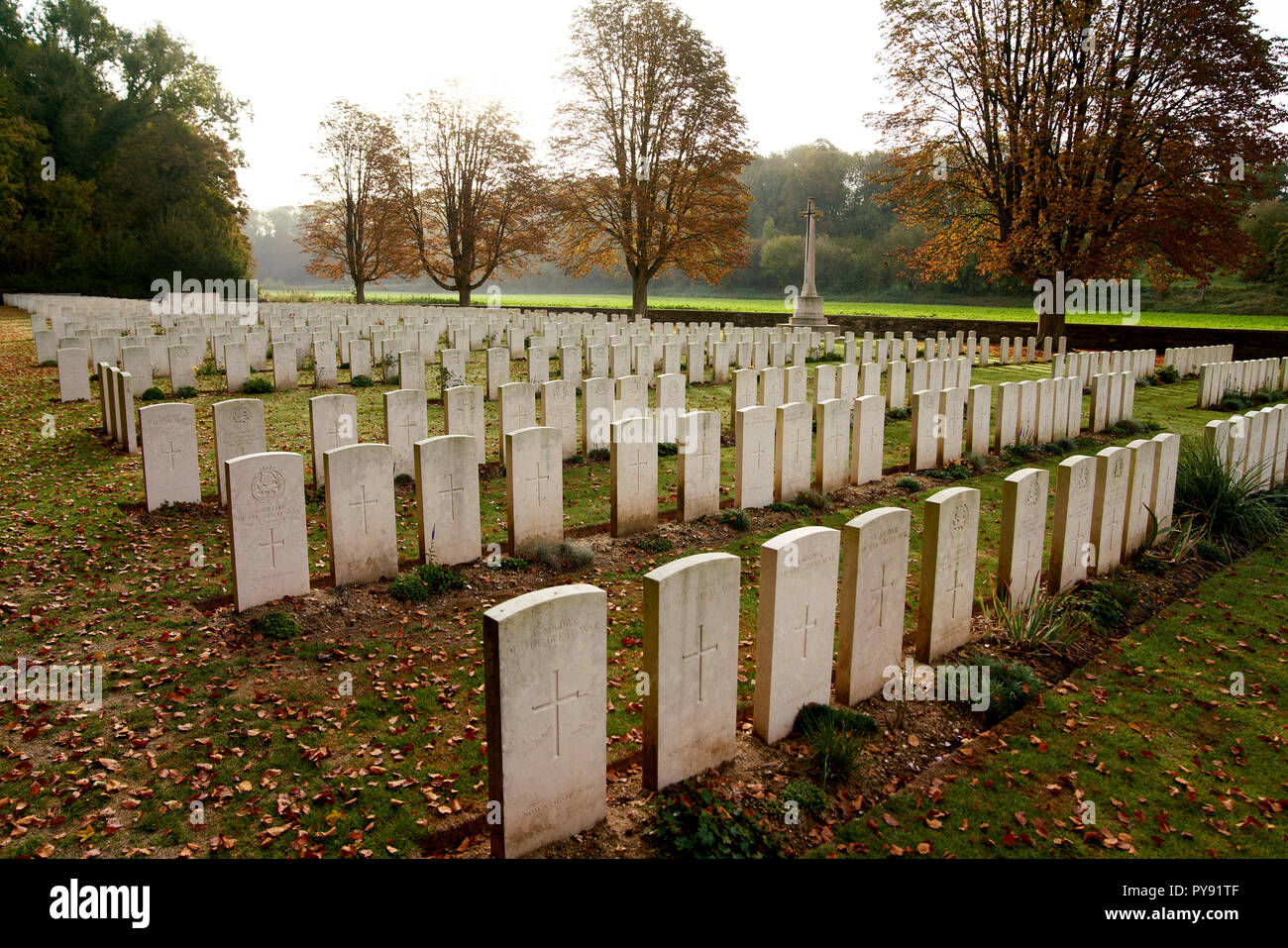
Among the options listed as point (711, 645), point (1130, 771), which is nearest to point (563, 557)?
point (711, 645)

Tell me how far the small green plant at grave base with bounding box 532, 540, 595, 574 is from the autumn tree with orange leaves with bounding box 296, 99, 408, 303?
3549cm

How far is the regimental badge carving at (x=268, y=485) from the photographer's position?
17.0 feet

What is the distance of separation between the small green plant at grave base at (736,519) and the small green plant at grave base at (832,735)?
3223 millimetres

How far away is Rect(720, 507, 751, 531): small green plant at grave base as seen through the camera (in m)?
7.41

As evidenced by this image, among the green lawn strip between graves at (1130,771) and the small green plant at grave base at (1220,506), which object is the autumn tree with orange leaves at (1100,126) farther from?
the green lawn strip between graves at (1130,771)

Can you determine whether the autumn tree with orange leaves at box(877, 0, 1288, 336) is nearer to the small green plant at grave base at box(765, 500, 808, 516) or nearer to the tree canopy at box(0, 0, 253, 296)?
the small green plant at grave base at box(765, 500, 808, 516)

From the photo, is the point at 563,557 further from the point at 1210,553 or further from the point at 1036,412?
the point at 1036,412

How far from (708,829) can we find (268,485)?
3.73 metres

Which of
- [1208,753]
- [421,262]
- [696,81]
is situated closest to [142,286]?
[421,262]

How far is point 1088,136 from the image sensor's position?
19609 millimetres

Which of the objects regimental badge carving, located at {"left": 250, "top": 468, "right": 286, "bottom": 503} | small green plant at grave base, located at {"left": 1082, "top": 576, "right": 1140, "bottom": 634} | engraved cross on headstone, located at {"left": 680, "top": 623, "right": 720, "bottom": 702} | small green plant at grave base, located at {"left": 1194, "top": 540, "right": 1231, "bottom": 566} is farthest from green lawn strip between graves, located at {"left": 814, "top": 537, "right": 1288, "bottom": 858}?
regimental badge carving, located at {"left": 250, "top": 468, "right": 286, "bottom": 503}

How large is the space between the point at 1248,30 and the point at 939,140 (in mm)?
7204
